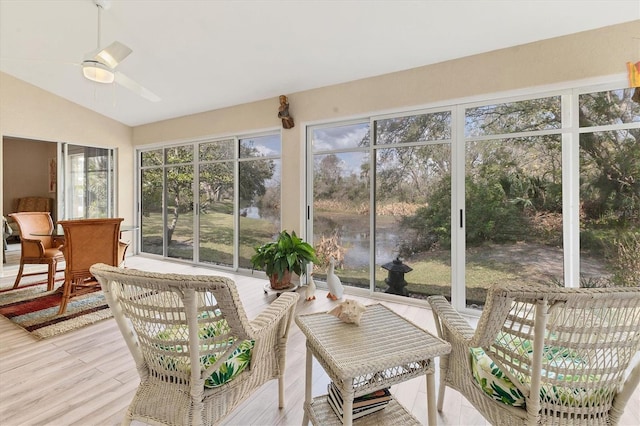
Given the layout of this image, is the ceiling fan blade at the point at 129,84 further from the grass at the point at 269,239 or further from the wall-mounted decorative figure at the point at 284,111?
the grass at the point at 269,239

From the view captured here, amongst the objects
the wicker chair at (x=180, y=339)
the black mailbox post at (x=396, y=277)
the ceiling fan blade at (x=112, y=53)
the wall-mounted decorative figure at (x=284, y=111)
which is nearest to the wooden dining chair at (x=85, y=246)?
the ceiling fan blade at (x=112, y=53)

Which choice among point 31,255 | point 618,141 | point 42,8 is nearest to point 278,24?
point 42,8

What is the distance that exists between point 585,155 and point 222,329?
333cm

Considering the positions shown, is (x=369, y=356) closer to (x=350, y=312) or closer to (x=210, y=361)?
(x=350, y=312)

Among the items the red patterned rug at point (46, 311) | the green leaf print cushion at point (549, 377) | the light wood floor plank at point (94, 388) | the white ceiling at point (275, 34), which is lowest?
the light wood floor plank at point (94, 388)

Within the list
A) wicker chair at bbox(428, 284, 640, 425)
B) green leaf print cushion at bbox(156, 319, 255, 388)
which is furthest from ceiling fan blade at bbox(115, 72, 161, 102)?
wicker chair at bbox(428, 284, 640, 425)

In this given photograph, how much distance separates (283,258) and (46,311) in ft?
7.94

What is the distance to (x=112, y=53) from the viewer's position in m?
2.57

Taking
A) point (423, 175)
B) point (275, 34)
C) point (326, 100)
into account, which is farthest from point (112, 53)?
point (423, 175)

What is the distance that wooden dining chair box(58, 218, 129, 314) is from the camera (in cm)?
287

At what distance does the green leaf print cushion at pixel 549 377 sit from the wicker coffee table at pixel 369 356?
0.21 metres

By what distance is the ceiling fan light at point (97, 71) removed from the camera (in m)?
2.56

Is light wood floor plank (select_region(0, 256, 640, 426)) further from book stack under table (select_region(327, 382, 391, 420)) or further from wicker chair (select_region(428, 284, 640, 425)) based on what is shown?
wicker chair (select_region(428, 284, 640, 425))

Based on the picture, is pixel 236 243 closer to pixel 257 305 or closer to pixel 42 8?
pixel 257 305
